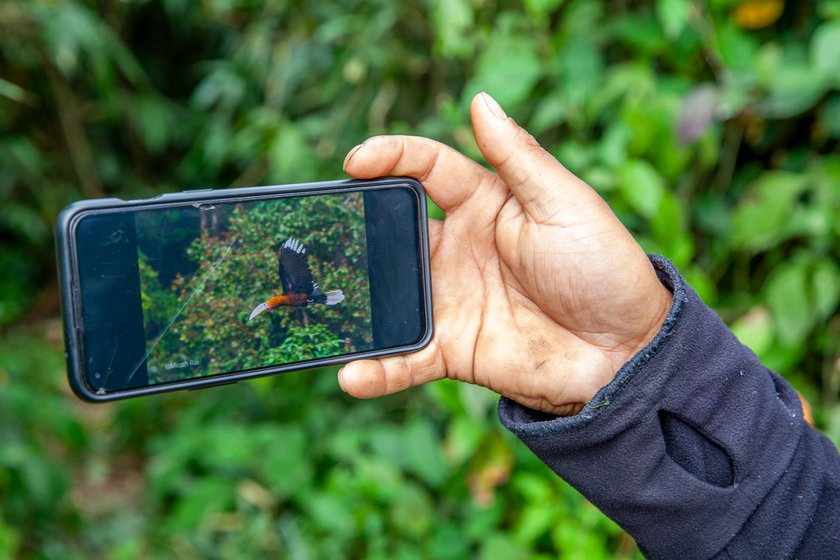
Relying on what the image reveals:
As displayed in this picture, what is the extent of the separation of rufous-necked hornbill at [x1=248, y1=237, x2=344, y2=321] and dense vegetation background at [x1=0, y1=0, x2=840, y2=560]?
1.75ft

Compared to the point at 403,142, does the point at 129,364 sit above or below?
below

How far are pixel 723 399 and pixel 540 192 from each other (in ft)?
1.08

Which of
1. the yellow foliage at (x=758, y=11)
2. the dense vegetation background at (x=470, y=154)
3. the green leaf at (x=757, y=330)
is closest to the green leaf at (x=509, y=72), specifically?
the dense vegetation background at (x=470, y=154)

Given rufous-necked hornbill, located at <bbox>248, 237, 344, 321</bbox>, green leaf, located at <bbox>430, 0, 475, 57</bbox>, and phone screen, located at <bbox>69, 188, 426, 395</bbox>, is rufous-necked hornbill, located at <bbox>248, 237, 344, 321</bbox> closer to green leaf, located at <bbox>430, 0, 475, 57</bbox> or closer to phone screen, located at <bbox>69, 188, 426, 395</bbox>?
phone screen, located at <bbox>69, 188, 426, 395</bbox>

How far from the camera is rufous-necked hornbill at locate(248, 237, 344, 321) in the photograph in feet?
3.25

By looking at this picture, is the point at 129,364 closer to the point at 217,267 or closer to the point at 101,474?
the point at 217,267

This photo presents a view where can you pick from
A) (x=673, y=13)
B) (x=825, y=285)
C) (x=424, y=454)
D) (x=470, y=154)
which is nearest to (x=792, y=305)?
(x=825, y=285)

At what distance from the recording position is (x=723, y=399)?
32.8 inches

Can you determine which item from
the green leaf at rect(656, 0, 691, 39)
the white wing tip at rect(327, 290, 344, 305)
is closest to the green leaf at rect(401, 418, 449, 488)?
the white wing tip at rect(327, 290, 344, 305)

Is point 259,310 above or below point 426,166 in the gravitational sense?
below

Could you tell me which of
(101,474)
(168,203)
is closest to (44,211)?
(101,474)

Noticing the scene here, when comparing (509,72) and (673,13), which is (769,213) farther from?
(509,72)

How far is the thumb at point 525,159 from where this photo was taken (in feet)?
3.02

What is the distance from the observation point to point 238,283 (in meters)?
0.97
